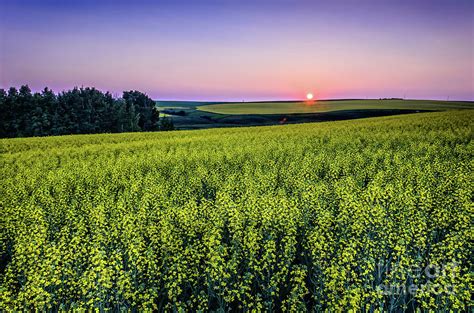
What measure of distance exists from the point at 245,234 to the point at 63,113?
75075 millimetres

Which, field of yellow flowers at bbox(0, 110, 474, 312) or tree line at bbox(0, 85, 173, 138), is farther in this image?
tree line at bbox(0, 85, 173, 138)

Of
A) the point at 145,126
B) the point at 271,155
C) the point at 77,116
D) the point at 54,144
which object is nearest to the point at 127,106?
the point at 145,126

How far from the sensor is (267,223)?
679 centimetres

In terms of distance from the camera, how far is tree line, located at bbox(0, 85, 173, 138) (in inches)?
2608

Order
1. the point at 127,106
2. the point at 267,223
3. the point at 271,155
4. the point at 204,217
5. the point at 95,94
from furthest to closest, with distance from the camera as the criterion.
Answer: the point at 127,106
the point at 95,94
the point at 271,155
the point at 204,217
the point at 267,223

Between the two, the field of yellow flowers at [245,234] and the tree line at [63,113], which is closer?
the field of yellow flowers at [245,234]

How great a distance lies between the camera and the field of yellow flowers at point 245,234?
16.8 feet

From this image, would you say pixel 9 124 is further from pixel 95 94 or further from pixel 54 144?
pixel 54 144

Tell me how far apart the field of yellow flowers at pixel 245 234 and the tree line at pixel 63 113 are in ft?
166

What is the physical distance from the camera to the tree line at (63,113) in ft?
217

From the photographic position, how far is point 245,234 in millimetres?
7023

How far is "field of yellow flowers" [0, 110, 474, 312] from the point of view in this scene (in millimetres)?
5109

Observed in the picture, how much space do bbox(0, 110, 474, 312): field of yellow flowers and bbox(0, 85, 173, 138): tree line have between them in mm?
50671

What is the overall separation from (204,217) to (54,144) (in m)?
32.2
